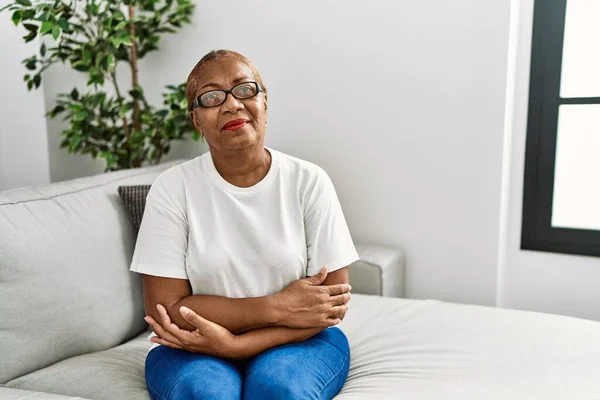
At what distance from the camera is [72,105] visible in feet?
7.24

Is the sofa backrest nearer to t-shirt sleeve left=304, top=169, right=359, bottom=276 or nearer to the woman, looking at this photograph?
the woman

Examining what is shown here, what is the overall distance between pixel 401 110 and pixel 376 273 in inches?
23.5

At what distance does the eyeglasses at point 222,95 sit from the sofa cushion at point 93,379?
0.67 m

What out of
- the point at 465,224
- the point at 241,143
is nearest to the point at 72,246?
the point at 241,143

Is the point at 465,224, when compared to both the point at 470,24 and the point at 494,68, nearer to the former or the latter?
the point at 494,68

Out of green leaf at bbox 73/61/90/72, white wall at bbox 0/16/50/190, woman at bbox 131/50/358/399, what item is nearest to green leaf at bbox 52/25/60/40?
green leaf at bbox 73/61/90/72

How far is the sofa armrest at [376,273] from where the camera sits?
1956mm

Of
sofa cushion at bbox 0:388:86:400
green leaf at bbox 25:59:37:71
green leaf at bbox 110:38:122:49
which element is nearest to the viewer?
sofa cushion at bbox 0:388:86:400

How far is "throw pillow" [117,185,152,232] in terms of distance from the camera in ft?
5.50

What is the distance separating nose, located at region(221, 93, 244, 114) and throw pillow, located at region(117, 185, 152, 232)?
553 millimetres

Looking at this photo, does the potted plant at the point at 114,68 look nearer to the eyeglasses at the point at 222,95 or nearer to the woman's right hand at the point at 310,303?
the eyeglasses at the point at 222,95

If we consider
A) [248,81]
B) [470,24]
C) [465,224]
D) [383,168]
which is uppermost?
[470,24]

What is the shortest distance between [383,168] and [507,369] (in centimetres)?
95

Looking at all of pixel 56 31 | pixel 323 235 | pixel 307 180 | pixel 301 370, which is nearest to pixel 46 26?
pixel 56 31
